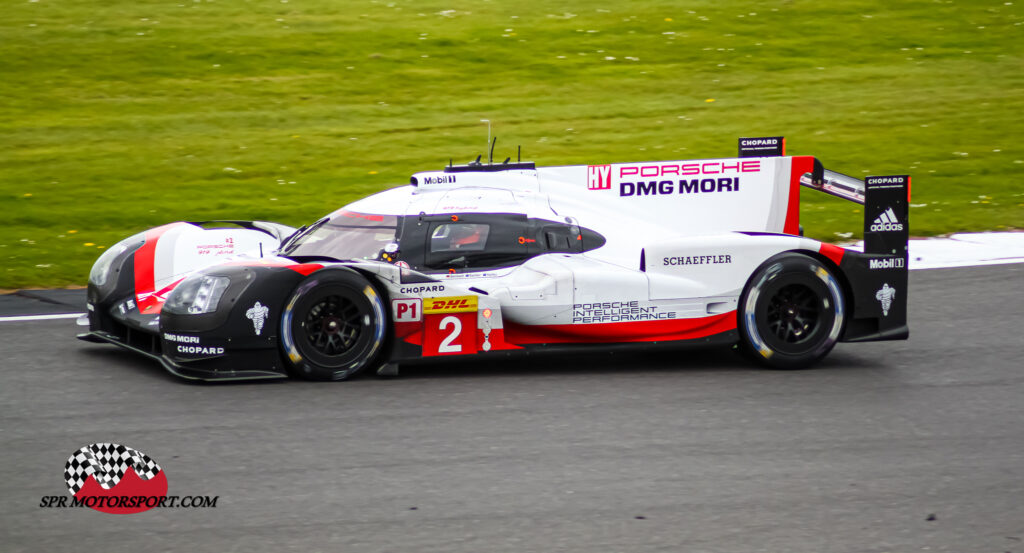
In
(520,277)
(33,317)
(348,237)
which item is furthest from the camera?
(33,317)

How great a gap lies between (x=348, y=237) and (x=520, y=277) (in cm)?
111

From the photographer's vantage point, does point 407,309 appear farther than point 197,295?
Yes

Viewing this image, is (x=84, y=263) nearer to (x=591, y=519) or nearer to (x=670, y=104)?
(x=591, y=519)

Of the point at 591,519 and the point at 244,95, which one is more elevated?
the point at 244,95

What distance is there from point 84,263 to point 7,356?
126 inches

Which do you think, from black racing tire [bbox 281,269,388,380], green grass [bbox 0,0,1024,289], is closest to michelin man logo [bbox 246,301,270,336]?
black racing tire [bbox 281,269,388,380]

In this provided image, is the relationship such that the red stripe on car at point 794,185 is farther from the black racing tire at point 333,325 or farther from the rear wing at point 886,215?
the black racing tire at point 333,325

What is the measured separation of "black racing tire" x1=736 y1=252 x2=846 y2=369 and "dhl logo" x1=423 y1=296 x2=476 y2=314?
1716 mm

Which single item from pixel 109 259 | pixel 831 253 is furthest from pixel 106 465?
pixel 831 253

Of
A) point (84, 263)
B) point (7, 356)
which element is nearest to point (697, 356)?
point (7, 356)

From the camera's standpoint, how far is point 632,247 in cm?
770

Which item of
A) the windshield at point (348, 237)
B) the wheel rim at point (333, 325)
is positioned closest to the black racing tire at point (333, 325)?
the wheel rim at point (333, 325)

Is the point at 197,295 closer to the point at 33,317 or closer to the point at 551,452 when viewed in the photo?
the point at 551,452

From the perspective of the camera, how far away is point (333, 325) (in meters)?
7.02
